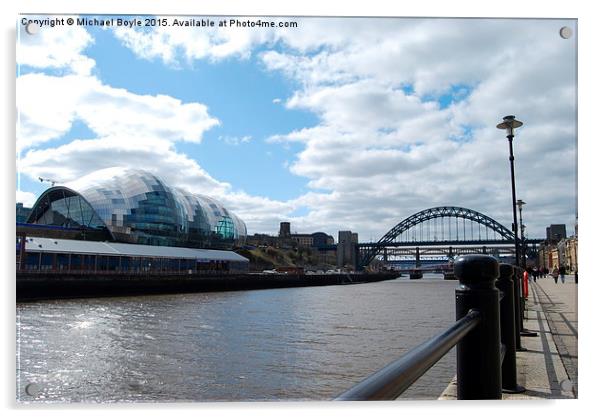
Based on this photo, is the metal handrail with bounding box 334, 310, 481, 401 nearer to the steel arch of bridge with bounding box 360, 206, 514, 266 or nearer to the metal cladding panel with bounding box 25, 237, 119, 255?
the metal cladding panel with bounding box 25, 237, 119, 255

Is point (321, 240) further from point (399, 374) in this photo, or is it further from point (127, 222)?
point (399, 374)

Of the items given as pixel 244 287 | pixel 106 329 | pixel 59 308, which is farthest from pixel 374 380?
pixel 244 287

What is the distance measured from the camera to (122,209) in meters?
59.6

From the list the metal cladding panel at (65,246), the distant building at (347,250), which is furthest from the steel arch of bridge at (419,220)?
the metal cladding panel at (65,246)

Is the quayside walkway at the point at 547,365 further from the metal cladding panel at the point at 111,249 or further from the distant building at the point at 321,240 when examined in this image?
the distant building at the point at 321,240

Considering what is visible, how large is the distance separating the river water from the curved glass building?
4034cm

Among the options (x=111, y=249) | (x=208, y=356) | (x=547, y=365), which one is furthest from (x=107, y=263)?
(x=547, y=365)

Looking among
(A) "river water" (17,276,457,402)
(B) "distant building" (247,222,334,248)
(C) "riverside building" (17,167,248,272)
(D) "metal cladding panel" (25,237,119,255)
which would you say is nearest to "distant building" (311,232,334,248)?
(B) "distant building" (247,222,334,248)

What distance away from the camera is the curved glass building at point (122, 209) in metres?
58.7

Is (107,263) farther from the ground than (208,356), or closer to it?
farther from the ground

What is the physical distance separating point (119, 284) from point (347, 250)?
6463cm

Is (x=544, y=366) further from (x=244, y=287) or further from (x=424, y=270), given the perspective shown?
(x=424, y=270)

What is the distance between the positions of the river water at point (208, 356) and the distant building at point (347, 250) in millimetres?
75864
